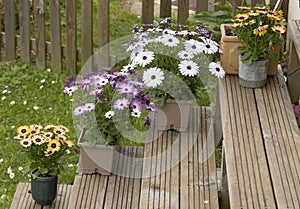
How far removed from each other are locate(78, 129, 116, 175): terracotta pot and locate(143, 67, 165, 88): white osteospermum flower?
0.39m

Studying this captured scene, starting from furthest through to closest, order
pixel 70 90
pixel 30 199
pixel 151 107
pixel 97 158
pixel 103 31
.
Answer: pixel 103 31 → pixel 30 199 → pixel 70 90 → pixel 97 158 → pixel 151 107

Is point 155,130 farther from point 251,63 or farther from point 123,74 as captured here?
point 251,63

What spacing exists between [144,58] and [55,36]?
2.20 m

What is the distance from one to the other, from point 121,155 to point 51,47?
7.23 feet

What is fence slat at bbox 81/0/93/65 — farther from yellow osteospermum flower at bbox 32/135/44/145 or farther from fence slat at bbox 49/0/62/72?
yellow osteospermum flower at bbox 32/135/44/145

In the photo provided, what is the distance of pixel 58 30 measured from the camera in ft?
19.2

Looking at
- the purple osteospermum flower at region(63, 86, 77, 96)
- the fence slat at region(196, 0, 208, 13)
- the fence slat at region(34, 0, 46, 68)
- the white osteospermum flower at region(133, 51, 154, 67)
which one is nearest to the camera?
the white osteospermum flower at region(133, 51, 154, 67)

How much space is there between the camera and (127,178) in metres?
3.83

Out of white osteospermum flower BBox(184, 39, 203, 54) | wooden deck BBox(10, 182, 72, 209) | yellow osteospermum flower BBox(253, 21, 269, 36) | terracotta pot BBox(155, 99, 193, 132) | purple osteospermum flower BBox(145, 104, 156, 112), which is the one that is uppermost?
yellow osteospermum flower BBox(253, 21, 269, 36)

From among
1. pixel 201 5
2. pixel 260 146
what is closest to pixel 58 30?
pixel 201 5

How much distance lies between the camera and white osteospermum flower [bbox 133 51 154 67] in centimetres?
379

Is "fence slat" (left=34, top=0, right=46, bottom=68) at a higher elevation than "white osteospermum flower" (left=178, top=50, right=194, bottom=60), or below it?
below

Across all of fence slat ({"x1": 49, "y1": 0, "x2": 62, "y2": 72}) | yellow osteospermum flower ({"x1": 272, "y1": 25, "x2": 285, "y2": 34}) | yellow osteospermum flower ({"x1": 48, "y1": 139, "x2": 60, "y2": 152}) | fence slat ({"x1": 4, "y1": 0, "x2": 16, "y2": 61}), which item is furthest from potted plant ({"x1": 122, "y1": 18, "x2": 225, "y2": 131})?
fence slat ({"x1": 4, "y1": 0, "x2": 16, "y2": 61})

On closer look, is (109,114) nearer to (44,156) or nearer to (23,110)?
(44,156)
